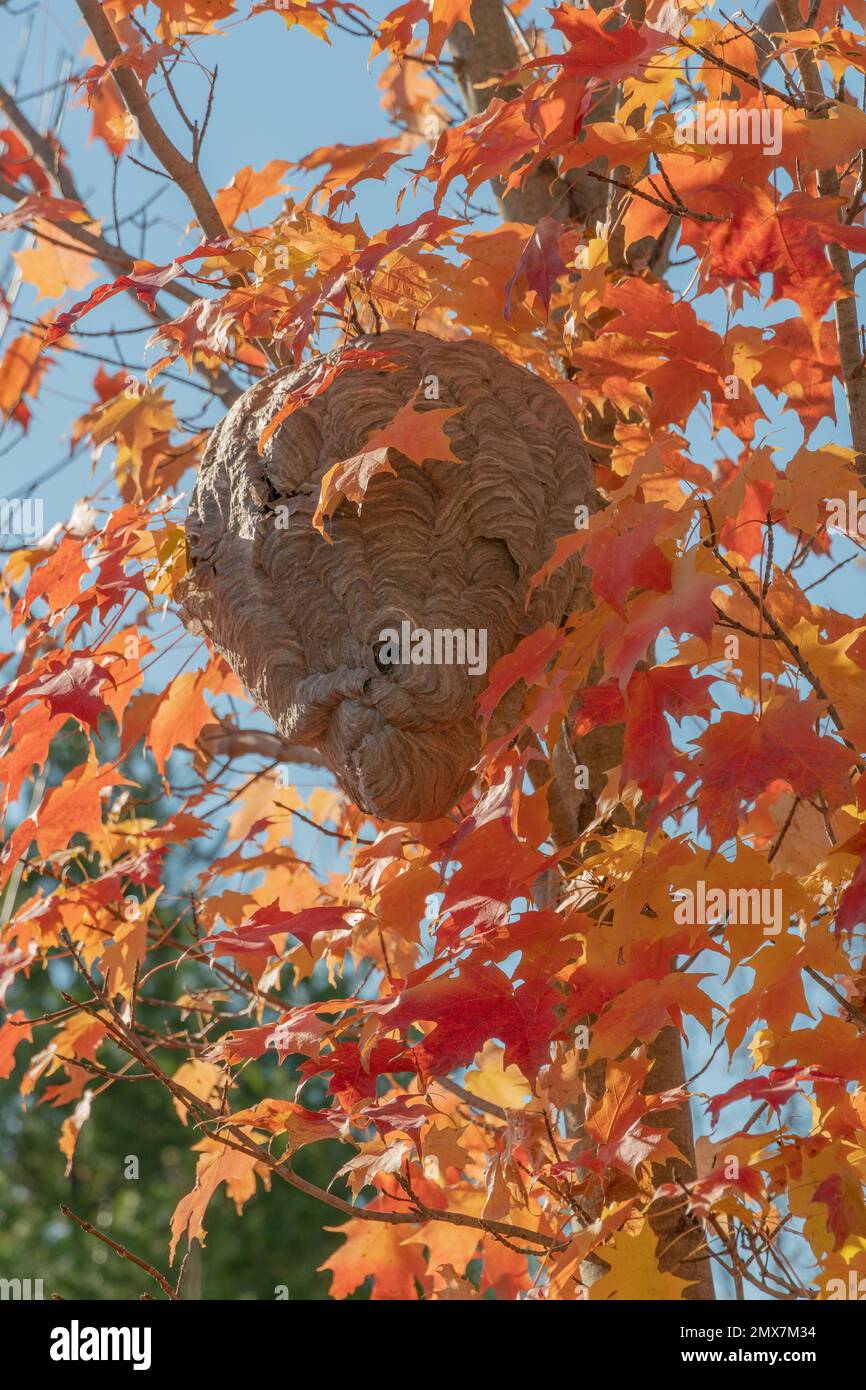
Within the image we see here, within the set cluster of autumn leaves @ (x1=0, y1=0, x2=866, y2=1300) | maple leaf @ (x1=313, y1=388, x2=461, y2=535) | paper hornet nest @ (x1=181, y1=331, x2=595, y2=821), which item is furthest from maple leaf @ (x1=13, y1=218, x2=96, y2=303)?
maple leaf @ (x1=313, y1=388, x2=461, y2=535)

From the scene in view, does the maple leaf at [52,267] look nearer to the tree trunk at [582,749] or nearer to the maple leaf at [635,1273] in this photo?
the tree trunk at [582,749]

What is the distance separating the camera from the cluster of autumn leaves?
2514 mm

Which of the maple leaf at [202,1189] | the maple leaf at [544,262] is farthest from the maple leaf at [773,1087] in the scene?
the maple leaf at [544,262]

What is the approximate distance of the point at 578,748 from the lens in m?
3.59

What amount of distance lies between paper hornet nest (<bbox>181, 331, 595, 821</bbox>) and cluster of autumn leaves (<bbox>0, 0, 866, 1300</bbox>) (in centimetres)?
10

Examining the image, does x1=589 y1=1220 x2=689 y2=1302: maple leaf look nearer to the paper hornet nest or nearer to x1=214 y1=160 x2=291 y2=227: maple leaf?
the paper hornet nest

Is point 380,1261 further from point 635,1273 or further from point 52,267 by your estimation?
point 52,267

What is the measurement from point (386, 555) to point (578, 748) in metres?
0.83

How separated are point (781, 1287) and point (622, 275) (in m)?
2.30

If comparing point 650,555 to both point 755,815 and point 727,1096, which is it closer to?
point 727,1096

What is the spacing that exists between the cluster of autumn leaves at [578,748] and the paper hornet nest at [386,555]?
10 centimetres

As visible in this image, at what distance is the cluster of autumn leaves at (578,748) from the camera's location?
2.51 m

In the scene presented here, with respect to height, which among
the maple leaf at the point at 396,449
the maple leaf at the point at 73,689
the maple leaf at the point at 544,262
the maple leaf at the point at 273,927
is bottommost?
the maple leaf at the point at 273,927

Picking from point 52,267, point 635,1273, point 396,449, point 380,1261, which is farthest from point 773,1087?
point 52,267
